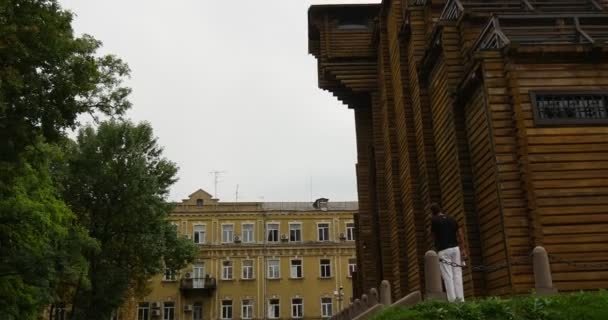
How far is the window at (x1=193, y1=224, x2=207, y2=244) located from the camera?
5453 centimetres

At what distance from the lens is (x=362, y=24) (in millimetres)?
29312

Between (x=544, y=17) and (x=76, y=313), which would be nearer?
(x=544, y=17)

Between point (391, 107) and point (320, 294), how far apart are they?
32.0m

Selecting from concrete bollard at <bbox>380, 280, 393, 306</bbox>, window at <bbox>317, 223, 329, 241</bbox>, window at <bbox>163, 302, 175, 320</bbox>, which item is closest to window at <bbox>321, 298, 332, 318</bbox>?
window at <bbox>317, 223, 329, 241</bbox>

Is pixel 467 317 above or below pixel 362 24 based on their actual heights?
below

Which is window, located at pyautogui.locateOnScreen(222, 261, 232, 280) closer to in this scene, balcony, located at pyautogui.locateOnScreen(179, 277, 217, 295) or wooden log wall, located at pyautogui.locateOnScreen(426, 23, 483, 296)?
balcony, located at pyautogui.locateOnScreen(179, 277, 217, 295)

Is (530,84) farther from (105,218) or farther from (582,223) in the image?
(105,218)

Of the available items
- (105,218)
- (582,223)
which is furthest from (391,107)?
(105,218)

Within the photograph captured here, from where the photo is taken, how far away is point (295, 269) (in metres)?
54.5

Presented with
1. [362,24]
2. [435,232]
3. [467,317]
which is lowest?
[467,317]

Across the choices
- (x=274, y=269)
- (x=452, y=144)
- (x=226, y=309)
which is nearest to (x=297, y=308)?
(x=274, y=269)

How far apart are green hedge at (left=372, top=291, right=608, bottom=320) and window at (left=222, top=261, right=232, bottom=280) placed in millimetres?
44856

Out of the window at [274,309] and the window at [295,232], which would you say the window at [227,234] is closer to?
the window at [295,232]

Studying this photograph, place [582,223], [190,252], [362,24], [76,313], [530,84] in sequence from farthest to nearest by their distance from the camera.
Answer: [190,252], [76,313], [362,24], [530,84], [582,223]
